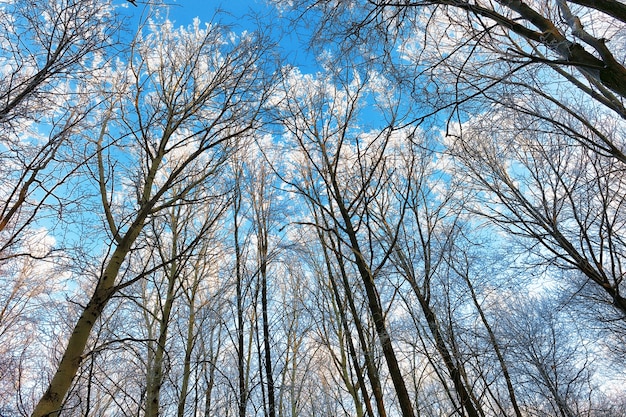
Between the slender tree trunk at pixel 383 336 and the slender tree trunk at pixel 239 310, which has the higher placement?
the slender tree trunk at pixel 239 310

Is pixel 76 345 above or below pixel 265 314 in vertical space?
below

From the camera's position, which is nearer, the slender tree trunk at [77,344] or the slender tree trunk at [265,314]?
the slender tree trunk at [77,344]

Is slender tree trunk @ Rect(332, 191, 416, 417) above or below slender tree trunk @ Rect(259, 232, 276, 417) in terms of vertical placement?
below

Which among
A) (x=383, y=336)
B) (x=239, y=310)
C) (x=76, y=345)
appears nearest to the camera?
(x=76, y=345)

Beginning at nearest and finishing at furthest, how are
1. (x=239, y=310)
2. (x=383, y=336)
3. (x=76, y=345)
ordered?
(x=76, y=345), (x=383, y=336), (x=239, y=310)

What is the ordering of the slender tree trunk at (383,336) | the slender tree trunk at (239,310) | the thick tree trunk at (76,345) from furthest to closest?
the slender tree trunk at (239,310), the slender tree trunk at (383,336), the thick tree trunk at (76,345)

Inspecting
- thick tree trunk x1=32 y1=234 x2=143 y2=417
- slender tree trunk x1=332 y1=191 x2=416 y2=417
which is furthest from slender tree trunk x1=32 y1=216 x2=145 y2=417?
slender tree trunk x1=332 y1=191 x2=416 y2=417

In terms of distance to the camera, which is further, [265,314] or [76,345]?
[265,314]

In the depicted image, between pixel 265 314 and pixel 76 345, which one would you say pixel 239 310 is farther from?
pixel 76 345

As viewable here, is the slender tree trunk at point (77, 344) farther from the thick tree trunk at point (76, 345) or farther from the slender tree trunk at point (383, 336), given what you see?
the slender tree trunk at point (383, 336)

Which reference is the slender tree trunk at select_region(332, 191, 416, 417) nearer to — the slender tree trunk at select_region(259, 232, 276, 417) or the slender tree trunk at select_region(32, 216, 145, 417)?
the slender tree trunk at select_region(32, 216, 145, 417)

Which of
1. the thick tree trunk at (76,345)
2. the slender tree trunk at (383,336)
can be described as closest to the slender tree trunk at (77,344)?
the thick tree trunk at (76,345)

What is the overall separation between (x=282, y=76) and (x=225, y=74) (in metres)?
0.56

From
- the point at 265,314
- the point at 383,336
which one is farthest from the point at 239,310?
the point at 383,336
